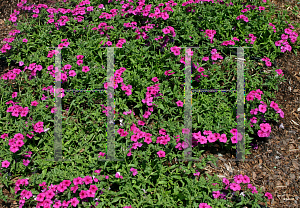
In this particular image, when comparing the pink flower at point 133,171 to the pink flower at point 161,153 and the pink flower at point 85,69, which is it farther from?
the pink flower at point 85,69

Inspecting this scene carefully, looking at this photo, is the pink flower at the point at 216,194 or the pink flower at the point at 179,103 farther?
the pink flower at the point at 179,103

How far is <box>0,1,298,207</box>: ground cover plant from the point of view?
340 centimetres

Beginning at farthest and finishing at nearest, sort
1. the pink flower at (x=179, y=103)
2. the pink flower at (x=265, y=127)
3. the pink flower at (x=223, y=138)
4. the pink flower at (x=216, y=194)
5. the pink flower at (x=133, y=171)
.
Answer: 1. the pink flower at (x=179, y=103)
2. the pink flower at (x=265, y=127)
3. the pink flower at (x=223, y=138)
4. the pink flower at (x=133, y=171)
5. the pink flower at (x=216, y=194)

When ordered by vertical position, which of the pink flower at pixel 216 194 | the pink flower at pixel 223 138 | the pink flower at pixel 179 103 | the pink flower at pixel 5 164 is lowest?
the pink flower at pixel 216 194

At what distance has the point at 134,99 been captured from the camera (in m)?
4.19

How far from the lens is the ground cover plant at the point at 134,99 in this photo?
3.40 meters

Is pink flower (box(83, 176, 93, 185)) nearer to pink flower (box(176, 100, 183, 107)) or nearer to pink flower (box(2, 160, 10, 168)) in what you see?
pink flower (box(2, 160, 10, 168))

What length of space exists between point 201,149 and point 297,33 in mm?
3110

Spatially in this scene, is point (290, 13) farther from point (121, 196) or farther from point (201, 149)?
point (121, 196)

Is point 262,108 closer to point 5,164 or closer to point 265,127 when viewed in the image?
point 265,127

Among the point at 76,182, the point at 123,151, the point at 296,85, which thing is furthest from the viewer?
the point at 296,85

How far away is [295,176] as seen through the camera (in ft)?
12.0

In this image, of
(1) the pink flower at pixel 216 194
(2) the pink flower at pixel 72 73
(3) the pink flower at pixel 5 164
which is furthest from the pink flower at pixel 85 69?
(1) the pink flower at pixel 216 194

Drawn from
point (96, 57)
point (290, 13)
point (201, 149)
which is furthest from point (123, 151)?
point (290, 13)
